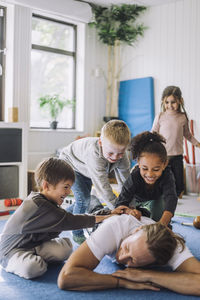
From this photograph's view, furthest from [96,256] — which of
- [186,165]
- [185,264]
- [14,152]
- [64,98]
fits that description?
[64,98]

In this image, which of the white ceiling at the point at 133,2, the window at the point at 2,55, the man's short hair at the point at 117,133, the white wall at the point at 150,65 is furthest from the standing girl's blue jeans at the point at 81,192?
the white ceiling at the point at 133,2

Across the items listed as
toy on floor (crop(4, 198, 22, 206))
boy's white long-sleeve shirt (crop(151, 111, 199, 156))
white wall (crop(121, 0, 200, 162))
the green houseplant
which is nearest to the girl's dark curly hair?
boy's white long-sleeve shirt (crop(151, 111, 199, 156))

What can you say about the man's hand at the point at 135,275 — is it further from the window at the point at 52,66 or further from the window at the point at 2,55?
the window at the point at 52,66

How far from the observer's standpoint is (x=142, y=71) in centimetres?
→ 503

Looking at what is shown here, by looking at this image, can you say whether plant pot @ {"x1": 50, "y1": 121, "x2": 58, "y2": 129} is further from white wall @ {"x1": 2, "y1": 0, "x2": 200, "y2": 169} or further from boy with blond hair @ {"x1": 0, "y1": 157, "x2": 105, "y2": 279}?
boy with blond hair @ {"x1": 0, "y1": 157, "x2": 105, "y2": 279}

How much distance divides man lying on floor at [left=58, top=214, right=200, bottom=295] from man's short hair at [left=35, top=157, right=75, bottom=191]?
0.34 meters

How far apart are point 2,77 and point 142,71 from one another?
1.99 metres

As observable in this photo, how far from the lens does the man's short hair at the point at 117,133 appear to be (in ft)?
6.21

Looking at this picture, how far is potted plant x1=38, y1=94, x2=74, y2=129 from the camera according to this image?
4523 millimetres

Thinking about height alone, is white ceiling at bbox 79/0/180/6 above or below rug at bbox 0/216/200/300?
above

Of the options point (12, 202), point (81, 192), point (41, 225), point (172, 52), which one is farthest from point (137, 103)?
point (41, 225)

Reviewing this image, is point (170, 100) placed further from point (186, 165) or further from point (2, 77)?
point (2, 77)

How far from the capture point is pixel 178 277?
4.69 ft

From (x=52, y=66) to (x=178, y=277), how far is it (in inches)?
158
